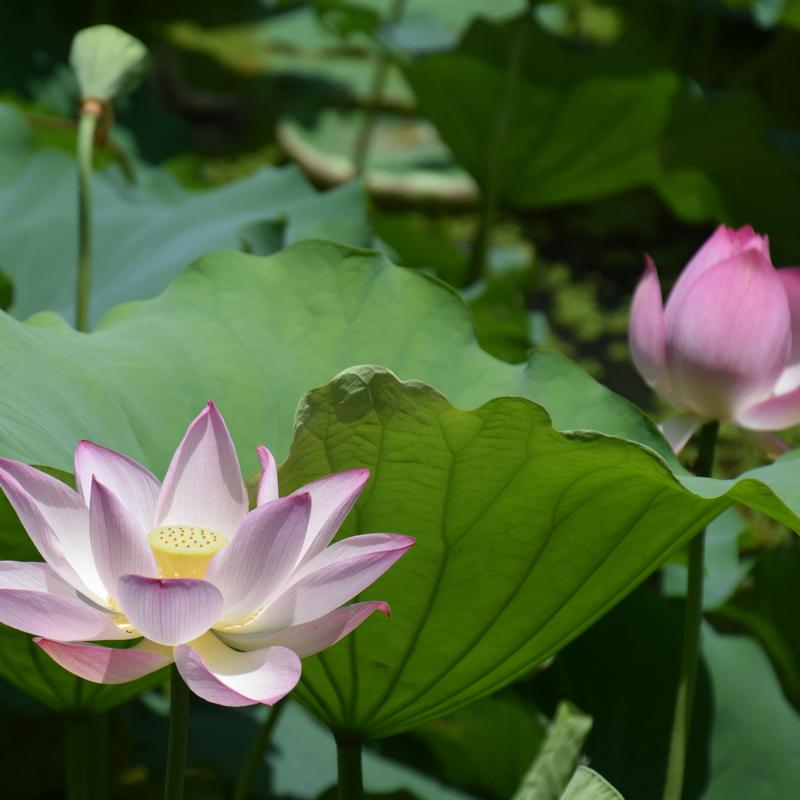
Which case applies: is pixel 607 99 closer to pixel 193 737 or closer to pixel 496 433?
pixel 193 737

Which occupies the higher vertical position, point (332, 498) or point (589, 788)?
point (332, 498)

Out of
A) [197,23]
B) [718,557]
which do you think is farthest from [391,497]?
[197,23]

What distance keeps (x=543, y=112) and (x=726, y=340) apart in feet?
4.21

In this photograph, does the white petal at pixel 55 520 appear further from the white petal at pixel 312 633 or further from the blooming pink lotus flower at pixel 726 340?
the blooming pink lotus flower at pixel 726 340

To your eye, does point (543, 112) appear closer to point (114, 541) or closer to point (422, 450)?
point (422, 450)

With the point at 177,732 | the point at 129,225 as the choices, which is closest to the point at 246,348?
the point at 177,732

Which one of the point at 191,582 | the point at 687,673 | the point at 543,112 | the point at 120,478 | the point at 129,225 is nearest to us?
the point at 191,582

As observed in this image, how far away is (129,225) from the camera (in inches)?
53.6

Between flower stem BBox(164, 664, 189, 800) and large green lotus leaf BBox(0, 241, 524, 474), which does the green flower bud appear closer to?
large green lotus leaf BBox(0, 241, 524, 474)

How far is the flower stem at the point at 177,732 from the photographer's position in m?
0.57

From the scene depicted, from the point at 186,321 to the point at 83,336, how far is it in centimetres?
8

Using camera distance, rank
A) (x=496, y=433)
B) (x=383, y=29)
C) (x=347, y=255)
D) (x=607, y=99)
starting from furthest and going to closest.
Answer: (x=383, y=29)
(x=607, y=99)
(x=347, y=255)
(x=496, y=433)

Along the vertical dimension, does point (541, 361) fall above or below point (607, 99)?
above

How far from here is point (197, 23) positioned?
3.64 m
